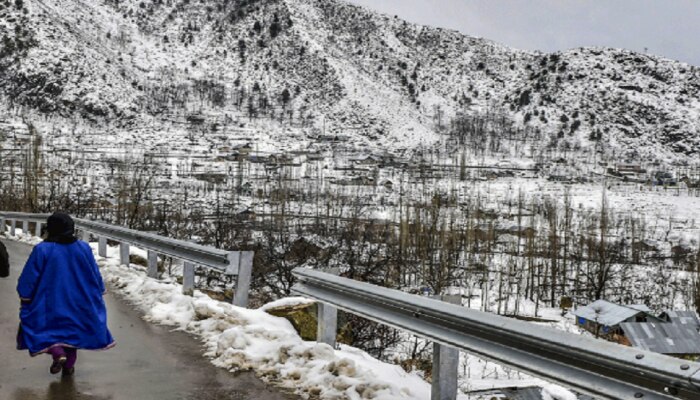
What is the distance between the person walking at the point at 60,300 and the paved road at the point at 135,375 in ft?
0.96

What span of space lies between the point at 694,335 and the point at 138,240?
50255mm

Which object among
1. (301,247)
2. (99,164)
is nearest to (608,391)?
(301,247)

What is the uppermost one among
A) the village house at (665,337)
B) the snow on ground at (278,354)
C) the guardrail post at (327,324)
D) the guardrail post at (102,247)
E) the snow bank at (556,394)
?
the guardrail post at (327,324)

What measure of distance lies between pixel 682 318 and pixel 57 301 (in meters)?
57.1

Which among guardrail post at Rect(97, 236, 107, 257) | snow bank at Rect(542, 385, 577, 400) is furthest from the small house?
guardrail post at Rect(97, 236, 107, 257)

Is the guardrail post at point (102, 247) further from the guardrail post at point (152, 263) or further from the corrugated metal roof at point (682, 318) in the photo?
the corrugated metal roof at point (682, 318)

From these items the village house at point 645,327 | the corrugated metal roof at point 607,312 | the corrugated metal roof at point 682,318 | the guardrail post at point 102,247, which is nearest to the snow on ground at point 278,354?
the guardrail post at point 102,247

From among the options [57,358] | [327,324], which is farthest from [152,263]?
[327,324]

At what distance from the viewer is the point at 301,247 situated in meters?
38.8

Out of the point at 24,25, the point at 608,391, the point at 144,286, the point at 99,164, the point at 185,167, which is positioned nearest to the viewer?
the point at 608,391

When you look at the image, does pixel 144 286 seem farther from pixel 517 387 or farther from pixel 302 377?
pixel 517 387

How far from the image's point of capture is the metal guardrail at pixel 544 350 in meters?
3.25

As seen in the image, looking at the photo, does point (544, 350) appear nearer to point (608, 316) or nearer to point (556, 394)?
point (556, 394)

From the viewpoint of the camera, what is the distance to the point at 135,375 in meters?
6.25
